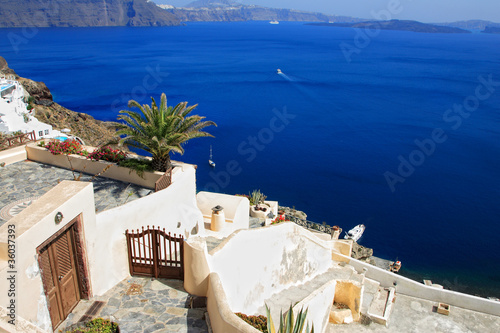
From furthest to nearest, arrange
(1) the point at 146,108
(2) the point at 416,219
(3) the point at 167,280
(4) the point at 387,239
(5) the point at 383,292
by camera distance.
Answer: (2) the point at 416,219, (4) the point at 387,239, (5) the point at 383,292, (1) the point at 146,108, (3) the point at 167,280

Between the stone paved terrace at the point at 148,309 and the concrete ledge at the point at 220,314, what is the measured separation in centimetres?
44

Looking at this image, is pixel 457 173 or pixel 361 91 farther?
pixel 361 91

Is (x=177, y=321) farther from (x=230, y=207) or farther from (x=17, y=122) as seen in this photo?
(x=17, y=122)

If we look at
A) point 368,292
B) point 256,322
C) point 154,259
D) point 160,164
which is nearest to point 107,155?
point 160,164

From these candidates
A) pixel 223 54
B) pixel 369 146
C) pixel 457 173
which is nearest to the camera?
pixel 457 173

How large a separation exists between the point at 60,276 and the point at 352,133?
5592 cm

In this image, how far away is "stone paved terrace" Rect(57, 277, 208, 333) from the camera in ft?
25.7

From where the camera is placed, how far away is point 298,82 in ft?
302

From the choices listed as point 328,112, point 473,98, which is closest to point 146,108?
point 328,112

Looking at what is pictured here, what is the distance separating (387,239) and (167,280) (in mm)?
28119

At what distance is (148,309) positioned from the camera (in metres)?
8.36

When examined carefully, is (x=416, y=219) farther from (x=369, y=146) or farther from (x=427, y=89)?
(x=427, y=89)

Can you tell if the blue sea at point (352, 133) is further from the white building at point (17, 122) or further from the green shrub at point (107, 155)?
the green shrub at point (107, 155)

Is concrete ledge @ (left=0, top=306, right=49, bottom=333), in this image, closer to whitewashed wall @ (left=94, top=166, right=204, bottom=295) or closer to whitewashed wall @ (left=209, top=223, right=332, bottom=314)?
whitewashed wall @ (left=94, top=166, right=204, bottom=295)
